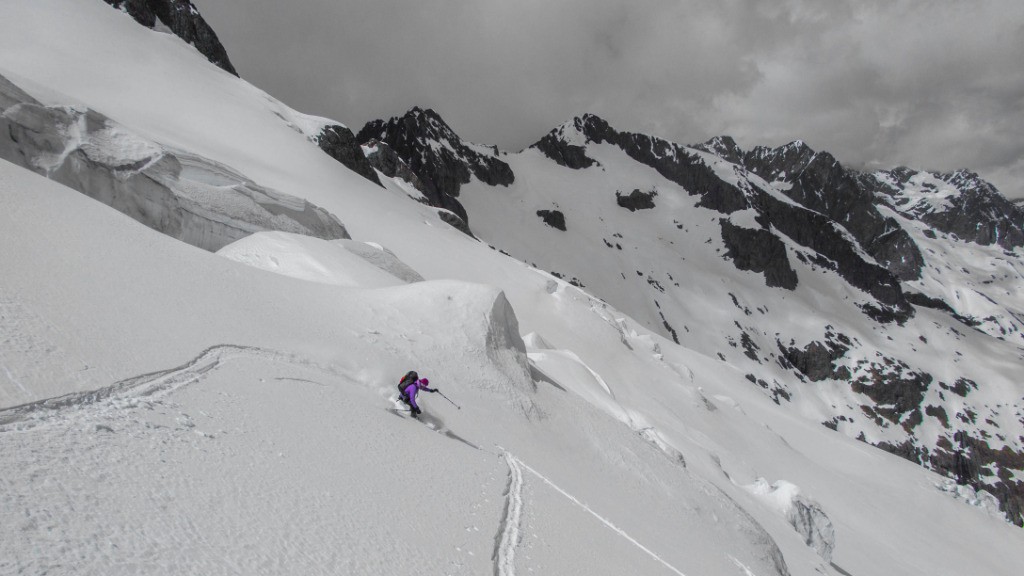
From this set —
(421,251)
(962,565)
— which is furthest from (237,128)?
(962,565)

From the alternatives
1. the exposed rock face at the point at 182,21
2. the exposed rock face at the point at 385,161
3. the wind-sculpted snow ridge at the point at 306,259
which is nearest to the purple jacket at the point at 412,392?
the wind-sculpted snow ridge at the point at 306,259

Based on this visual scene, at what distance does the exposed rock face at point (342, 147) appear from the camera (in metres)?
58.6

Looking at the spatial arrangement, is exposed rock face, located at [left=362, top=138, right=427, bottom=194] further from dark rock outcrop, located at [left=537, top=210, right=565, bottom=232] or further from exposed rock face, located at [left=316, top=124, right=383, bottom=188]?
dark rock outcrop, located at [left=537, top=210, right=565, bottom=232]

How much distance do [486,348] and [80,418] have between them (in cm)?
990

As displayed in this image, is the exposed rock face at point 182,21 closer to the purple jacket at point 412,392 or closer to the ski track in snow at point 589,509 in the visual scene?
the purple jacket at point 412,392

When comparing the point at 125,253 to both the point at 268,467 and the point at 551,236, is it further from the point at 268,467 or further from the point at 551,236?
the point at 551,236

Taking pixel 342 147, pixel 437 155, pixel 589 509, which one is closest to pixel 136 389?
pixel 589 509

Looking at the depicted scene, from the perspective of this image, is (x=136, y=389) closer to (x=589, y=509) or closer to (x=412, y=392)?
(x=412, y=392)

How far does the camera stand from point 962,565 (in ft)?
138

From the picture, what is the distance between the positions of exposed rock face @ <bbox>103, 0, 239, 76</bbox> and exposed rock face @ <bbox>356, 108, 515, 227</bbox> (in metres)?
77.7

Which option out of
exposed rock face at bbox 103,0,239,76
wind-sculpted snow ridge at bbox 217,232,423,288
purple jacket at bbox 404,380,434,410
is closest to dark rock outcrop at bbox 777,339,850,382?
exposed rock face at bbox 103,0,239,76

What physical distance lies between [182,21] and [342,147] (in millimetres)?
28653

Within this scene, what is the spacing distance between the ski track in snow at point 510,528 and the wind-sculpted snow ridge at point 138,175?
18.6 m

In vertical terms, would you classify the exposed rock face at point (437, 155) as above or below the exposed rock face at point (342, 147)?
above
